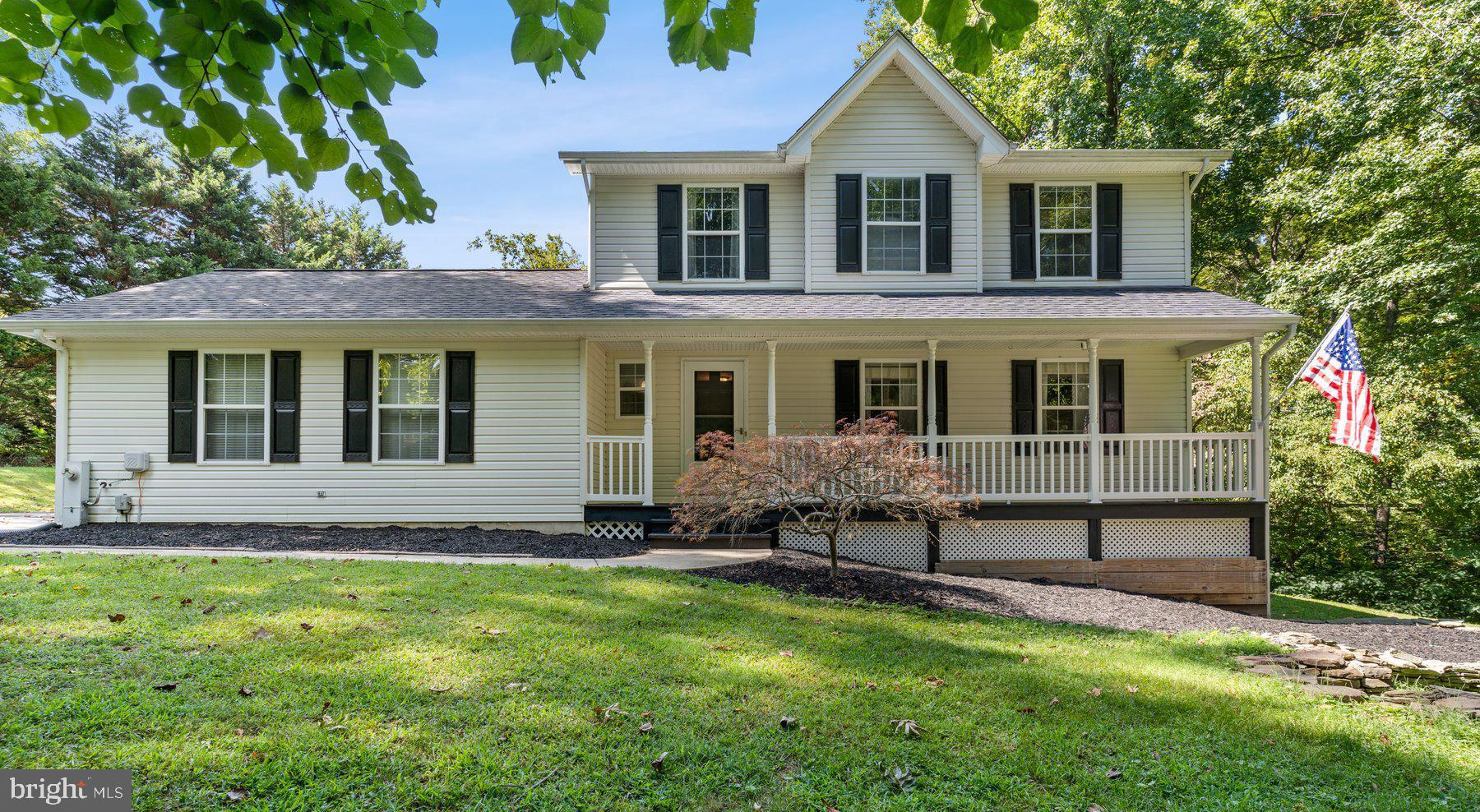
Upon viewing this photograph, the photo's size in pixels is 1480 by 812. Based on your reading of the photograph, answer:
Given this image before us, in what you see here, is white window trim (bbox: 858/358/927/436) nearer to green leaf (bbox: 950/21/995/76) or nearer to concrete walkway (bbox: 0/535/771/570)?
concrete walkway (bbox: 0/535/771/570)

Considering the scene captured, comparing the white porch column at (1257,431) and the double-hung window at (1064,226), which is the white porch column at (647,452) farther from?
the white porch column at (1257,431)

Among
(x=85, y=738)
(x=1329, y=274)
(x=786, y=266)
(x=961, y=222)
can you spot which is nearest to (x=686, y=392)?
(x=786, y=266)

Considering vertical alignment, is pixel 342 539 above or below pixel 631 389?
below

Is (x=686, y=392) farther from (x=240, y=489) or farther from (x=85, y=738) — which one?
(x=85, y=738)

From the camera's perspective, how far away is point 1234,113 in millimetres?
15898

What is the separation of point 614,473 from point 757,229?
458cm

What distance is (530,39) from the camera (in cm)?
195

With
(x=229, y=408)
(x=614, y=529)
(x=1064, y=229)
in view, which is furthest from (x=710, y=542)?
(x=1064, y=229)

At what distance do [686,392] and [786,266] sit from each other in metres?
2.66

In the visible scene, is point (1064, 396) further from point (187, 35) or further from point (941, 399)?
point (187, 35)

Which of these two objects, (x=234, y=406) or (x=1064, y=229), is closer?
(x=234, y=406)

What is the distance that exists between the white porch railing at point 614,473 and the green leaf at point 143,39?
7787 millimetres

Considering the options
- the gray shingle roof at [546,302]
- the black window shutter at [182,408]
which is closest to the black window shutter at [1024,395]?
the gray shingle roof at [546,302]

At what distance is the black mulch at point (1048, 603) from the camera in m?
7.04
